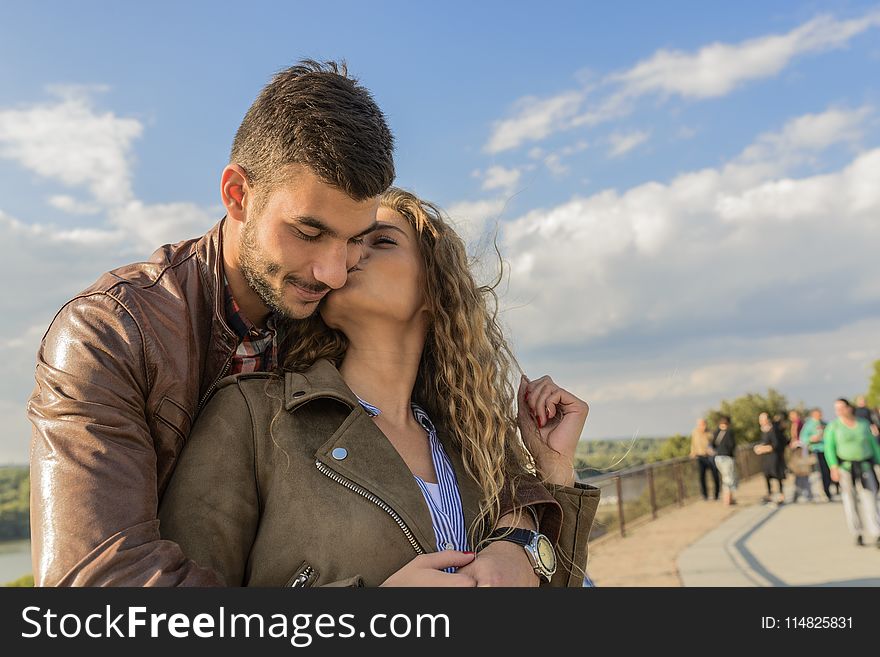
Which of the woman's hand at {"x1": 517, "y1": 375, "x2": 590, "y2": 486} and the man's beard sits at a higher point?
the man's beard

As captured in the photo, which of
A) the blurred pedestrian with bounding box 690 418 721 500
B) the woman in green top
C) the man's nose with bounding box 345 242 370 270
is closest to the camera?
the man's nose with bounding box 345 242 370 270

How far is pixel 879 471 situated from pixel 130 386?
560 inches

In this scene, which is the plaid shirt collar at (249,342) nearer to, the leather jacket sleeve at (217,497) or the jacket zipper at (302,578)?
the leather jacket sleeve at (217,497)

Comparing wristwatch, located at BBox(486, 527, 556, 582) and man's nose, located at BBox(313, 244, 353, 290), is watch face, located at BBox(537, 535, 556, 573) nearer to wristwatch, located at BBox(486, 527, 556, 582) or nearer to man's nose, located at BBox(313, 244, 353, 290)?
wristwatch, located at BBox(486, 527, 556, 582)

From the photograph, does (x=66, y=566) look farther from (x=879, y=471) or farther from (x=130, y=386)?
(x=879, y=471)

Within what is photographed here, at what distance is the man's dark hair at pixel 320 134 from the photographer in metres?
3.07

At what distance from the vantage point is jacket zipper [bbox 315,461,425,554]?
2.80 m

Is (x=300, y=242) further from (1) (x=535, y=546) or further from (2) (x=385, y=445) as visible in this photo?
(1) (x=535, y=546)

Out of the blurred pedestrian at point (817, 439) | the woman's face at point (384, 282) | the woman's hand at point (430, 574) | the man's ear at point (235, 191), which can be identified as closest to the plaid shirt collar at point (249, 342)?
the woman's face at point (384, 282)

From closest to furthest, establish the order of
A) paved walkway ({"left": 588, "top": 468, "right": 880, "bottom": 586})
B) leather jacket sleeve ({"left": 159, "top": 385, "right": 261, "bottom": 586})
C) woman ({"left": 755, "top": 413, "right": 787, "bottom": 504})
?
leather jacket sleeve ({"left": 159, "top": 385, "right": 261, "bottom": 586}) < paved walkway ({"left": 588, "top": 468, "right": 880, "bottom": 586}) < woman ({"left": 755, "top": 413, "right": 787, "bottom": 504})

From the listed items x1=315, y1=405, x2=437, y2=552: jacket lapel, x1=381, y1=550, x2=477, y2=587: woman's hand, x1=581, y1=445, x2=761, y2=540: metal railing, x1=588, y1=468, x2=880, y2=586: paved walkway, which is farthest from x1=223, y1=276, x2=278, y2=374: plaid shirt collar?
x1=581, y1=445, x2=761, y2=540: metal railing

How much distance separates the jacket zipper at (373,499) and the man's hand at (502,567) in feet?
0.60

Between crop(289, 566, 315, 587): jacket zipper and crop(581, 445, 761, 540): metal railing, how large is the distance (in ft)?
35.5
